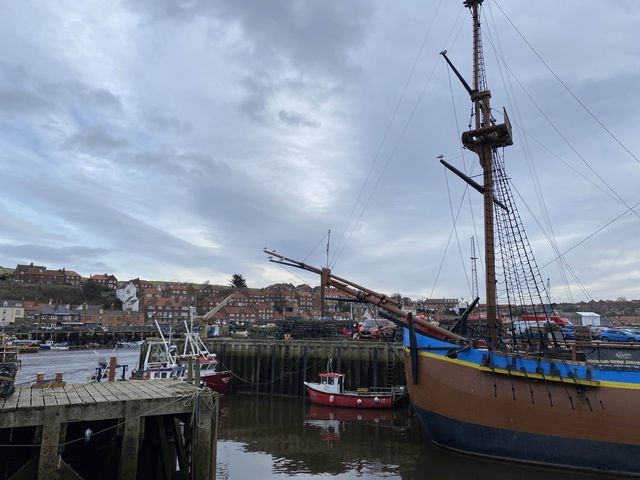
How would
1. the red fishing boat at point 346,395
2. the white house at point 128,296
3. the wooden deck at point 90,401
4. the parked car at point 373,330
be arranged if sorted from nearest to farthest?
1. the wooden deck at point 90,401
2. the red fishing boat at point 346,395
3. the parked car at point 373,330
4. the white house at point 128,296

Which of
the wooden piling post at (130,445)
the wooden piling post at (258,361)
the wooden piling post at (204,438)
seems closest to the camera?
the wooden piling post at (130,445)

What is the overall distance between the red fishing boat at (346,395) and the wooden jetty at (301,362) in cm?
162

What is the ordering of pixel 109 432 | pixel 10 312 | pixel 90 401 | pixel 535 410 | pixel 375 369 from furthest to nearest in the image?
pixel 10 312
pixel 375 369
pixel 535 410
pixel 109 432
pixel 90 401

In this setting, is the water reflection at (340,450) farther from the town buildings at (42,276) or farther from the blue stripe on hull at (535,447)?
the town buildings at (42,276)

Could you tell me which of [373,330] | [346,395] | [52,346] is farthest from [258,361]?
[52,346]

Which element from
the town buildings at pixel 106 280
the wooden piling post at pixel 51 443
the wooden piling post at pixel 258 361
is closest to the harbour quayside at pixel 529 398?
the wooden piling post at pixel 51 443

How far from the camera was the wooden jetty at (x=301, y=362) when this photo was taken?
1144 inches

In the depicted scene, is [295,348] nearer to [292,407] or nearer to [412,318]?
[292,407]

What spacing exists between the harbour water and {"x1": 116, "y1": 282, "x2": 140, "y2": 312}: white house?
14331cm

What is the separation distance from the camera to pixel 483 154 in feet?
72.7

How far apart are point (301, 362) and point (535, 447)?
19.1 meters

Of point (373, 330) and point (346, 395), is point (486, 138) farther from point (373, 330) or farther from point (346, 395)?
point (373, 330)

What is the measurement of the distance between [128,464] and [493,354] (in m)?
12.5

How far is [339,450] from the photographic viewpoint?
18047 mm
